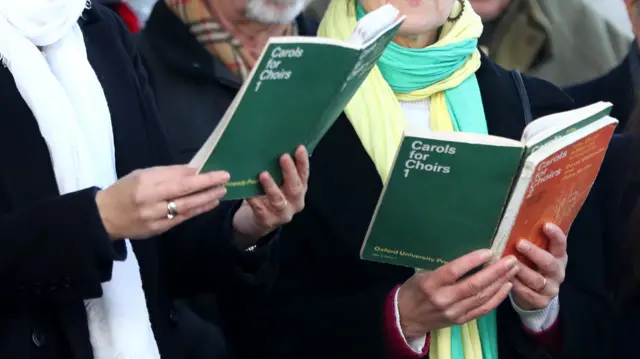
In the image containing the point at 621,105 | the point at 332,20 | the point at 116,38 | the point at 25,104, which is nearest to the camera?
the point at 25,104

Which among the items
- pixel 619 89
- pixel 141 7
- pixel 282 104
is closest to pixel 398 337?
pixel 282 104

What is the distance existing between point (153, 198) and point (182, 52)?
0.97 metres

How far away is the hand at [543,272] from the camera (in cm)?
159

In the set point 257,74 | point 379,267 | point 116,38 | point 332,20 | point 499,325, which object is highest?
point 257,74

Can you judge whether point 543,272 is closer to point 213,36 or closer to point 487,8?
point 213,36

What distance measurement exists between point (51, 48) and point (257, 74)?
436 mm

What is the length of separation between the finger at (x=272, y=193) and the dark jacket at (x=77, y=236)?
153 millimetres

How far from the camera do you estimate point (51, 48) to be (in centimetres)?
149

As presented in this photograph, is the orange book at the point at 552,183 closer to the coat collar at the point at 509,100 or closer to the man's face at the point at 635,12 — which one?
the coat collar at the point at 509,100

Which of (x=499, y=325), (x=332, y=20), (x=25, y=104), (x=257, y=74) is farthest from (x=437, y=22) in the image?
(x=25, y=104)

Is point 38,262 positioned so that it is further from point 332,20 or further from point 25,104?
point 332,20

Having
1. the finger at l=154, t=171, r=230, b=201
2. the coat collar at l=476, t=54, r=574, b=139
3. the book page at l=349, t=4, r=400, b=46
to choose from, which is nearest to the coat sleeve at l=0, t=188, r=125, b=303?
the finger at l=154, t=171, r=230, b=201

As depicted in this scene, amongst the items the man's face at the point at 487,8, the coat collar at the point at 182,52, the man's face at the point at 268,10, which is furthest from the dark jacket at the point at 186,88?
the man's face at the point at 487,8

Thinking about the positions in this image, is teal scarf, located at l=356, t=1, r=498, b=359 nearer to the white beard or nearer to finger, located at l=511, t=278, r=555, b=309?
finger, located at l=511, t=278, r=555, b=309
